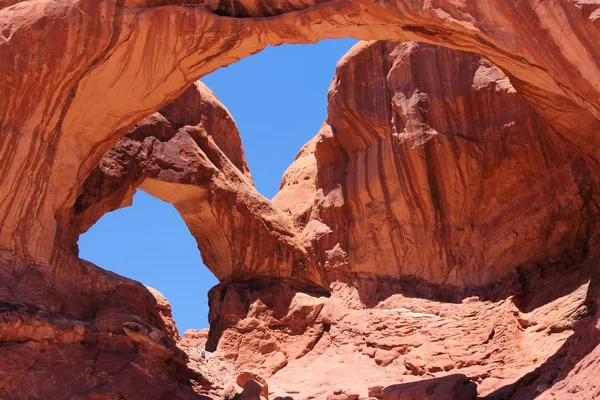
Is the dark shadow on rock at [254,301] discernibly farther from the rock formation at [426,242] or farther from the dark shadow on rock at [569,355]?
the dark shadow on rock at [569,355]

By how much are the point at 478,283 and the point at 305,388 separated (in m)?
4.35

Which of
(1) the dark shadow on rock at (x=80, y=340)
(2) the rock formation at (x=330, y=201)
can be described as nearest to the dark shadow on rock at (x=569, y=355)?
(2) the rock formation at (x=330, y=201)

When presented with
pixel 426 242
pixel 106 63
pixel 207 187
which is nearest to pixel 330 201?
pixel 426 242

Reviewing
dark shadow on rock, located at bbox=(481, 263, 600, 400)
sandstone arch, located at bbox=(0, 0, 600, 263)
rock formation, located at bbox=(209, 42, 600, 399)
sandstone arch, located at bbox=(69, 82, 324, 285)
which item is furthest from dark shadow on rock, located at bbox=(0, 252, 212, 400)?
dark shadow on rock, located at bbox=(481, 263, 600, 400)

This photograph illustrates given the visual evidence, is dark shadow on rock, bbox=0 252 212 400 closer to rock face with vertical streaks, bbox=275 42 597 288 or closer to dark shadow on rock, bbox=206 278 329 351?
dark shadow on rock, bbox=206 278 329 351

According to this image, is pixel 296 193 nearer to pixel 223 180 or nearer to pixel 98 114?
pixel 223 180

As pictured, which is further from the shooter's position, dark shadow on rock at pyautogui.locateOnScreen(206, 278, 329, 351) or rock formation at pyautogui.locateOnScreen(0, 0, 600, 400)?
dark shadow on rock at pyautogui.locateOnScreen(206, 278, 329, 351)

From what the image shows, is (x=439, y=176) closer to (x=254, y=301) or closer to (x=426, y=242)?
(x=426, y=242)

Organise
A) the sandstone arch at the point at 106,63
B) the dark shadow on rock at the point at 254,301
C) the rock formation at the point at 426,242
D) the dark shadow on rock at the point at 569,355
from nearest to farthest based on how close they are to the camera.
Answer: the dark shadow on rock at the point at 569,355 → the sandstone arch at the point at 106,63 → the rock formation at the point at 426,242 → the dark shadow on rock at the point at 254,301

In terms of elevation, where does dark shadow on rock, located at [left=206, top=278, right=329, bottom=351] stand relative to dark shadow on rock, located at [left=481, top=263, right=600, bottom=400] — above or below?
above

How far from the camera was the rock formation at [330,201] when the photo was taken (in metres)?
13.5

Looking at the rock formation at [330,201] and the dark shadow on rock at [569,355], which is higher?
the rock formation at [330,201]

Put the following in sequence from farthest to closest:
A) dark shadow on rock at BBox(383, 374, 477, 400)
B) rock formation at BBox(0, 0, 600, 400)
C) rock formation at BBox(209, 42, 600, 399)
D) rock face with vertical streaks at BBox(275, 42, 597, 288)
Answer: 1. rock face with vertical streaks at BBox(275, 42, 597, 288)
2. rock formation at BBox(209, 42, 600, 399)
3. rock formation at BBox(0, 0, 600, 400)
4. dark shadow on rock at BBox(383, 374, 477, 400)

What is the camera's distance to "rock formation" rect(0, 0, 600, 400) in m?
13.5
